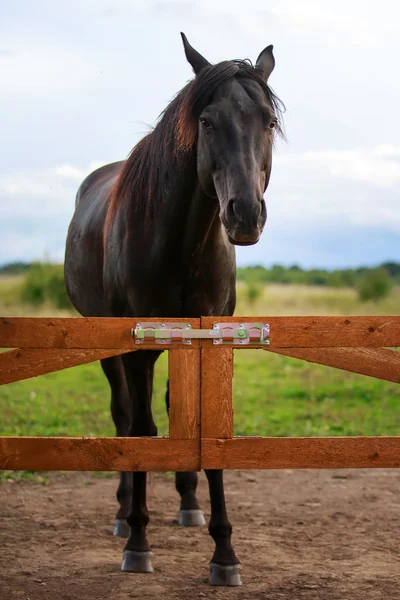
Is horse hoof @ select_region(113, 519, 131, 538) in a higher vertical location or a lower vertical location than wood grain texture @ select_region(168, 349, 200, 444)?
lower

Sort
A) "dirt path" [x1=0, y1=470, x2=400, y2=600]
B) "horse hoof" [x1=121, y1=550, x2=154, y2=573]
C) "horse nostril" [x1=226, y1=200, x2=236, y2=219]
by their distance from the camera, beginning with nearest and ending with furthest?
"horse nostril" [x1=226, y1=200, x2=236, y2=219], "dirt path" [x1=0, y1=470, x2=400, y2=600], "horse hoof" [x1=121, y1=550, x2=154, y2=573]

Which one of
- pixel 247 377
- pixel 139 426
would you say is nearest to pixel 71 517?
pixel 139 426

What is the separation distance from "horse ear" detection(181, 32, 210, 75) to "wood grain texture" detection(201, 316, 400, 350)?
180 centimetres

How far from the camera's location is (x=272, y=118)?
4.53 metres

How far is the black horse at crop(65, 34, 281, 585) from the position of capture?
4.37 m

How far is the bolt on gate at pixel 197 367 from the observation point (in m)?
3.88

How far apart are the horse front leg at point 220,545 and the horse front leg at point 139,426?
0.44 m

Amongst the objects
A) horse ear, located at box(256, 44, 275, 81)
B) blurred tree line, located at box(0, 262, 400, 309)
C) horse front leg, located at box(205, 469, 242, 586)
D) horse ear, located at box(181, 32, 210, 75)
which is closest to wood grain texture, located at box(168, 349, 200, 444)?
horse front leg, located at box(205, 469, 242, 586)

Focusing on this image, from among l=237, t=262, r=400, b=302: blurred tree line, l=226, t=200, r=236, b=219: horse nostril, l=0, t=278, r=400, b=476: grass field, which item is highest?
l=237, t=262, r=400, b=302: blurred tree line

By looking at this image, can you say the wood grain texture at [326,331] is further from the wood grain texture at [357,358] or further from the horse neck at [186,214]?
the horse neck at [186,214]

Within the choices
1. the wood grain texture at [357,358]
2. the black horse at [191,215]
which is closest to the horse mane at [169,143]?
the black horse at [191,215]

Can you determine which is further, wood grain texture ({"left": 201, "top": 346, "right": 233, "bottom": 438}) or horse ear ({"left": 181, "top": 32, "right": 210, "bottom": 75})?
horse ear ({"left": 181, "top": 32, "right": 210, "bottom": 75})

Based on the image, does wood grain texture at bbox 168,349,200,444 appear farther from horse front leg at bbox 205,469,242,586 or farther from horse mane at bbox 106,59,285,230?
horse mane at bbox 106,59,285,230

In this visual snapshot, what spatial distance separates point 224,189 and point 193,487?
2810 millimetres
